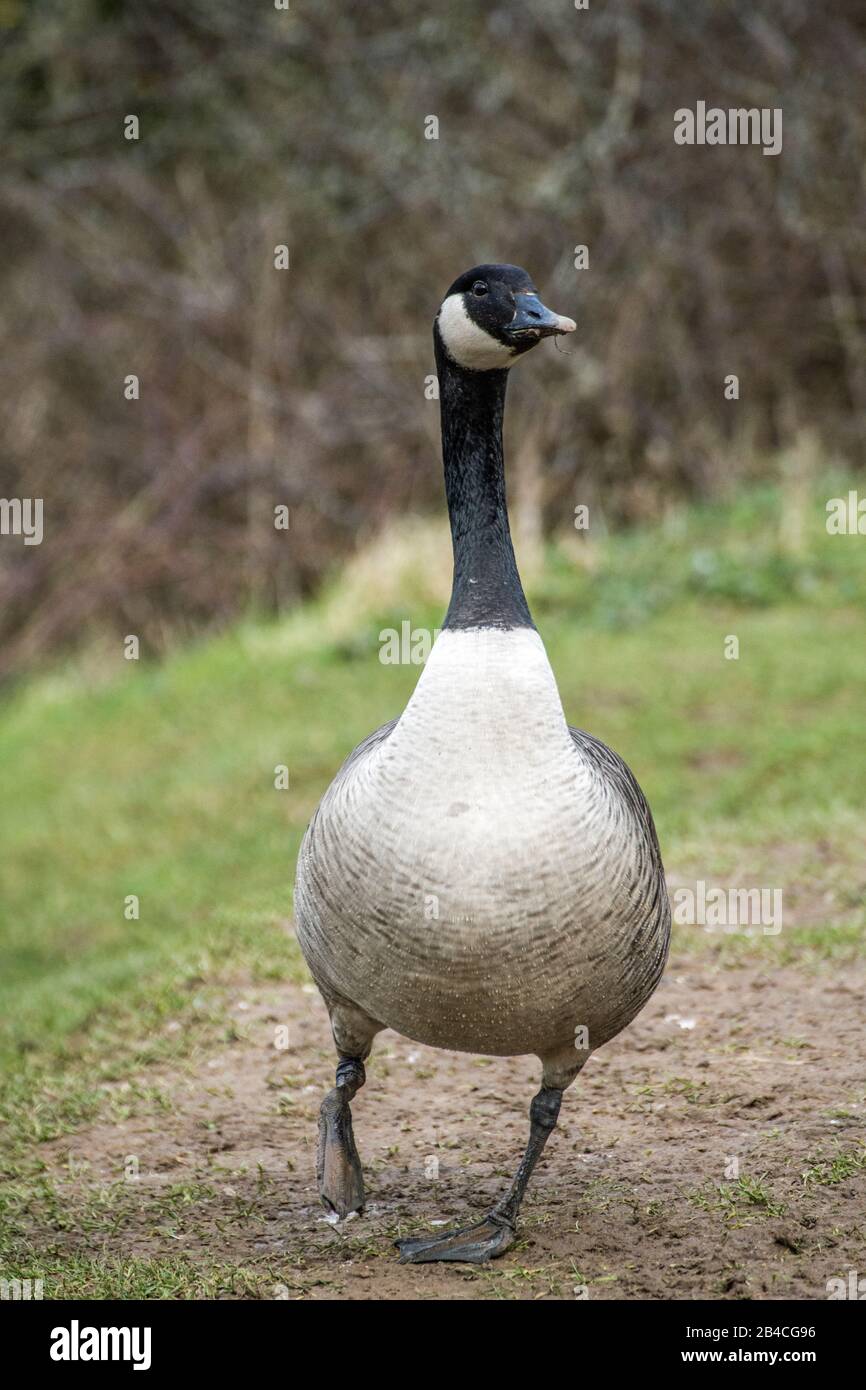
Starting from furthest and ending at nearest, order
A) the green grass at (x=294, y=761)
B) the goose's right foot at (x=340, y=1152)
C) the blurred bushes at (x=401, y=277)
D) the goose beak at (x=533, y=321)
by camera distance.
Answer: the blurred bushes at (x=401, y=277) < the green grass at (x=294, y=761) < the goose's right foot at (x=340, y=1152) < the goose beak at (x=533, y=321)

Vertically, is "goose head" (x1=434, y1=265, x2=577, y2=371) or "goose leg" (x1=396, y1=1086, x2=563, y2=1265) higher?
"goose head" (x1=434, y1=265, x2=577, y2=371)

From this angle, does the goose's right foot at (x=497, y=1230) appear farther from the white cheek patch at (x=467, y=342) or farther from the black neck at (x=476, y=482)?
the white cheek patch at (x=467, y=342)

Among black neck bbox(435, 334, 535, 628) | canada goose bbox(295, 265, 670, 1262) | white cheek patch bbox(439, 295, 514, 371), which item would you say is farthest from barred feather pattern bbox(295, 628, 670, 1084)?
white cheek patch bbox(439, 295, 514, 371)

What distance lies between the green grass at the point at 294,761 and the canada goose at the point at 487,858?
1.79 meters

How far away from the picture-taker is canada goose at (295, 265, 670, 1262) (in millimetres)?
3586

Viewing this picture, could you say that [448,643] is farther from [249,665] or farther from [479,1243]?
[249,665]

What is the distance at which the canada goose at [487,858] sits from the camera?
359 cm

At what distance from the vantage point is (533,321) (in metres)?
3.85

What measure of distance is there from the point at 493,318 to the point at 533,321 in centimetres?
12

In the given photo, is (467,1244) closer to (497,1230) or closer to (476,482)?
(497,1230)

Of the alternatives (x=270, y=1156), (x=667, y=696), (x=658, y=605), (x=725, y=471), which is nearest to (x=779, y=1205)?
(x=270, y=1156)

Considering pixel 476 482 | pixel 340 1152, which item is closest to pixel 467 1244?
pixel 340 1152

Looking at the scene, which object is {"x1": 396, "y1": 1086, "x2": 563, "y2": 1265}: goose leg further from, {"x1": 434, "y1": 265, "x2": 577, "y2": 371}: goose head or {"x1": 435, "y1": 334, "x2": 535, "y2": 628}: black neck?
{"x1": 434, "y1": 265, "x2": 577, "y2": 371}: goose head

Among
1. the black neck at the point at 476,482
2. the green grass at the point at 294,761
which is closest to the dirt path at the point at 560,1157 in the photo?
the green grass at the point at 294,761
